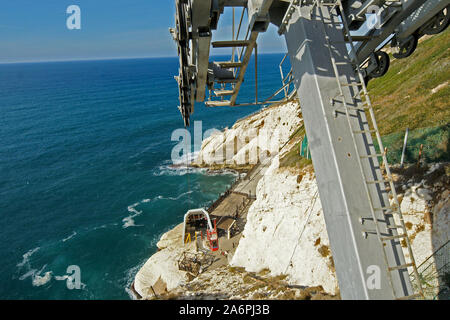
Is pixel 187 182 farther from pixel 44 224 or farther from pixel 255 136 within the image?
pixel 44 224

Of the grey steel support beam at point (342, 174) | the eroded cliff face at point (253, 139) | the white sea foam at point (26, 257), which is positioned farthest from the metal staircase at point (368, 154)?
the white sea foam at point (26, 257)

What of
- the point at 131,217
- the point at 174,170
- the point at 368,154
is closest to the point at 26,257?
the point at 131,217

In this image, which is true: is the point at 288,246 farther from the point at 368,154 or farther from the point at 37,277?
the point at 37,277

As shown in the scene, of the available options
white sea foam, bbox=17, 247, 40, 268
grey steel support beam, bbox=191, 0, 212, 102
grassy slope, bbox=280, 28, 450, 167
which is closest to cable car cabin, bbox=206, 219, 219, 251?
grassy slope, bbox=280, 28, 450, 167

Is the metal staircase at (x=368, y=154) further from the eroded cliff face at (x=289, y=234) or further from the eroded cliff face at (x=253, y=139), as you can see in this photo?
the eroded cliff face at (x=253, y=139)

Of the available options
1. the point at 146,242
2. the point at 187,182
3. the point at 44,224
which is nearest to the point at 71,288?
the point at 146,242

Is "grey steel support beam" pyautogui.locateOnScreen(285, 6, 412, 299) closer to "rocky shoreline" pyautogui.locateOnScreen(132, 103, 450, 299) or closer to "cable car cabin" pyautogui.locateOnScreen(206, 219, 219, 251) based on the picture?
"rocky shoreline" pyautogui.locateOnScreen(132, 103, 450, 299)
